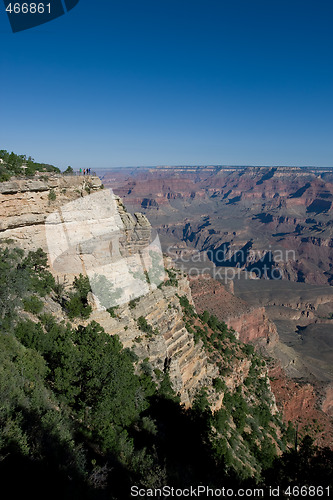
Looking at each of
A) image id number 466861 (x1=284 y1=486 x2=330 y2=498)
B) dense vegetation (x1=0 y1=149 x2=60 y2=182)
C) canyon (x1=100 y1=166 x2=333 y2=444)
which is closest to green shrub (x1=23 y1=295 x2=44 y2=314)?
dense vegetation (x1=0 y1=149 x2=60 y2=182)

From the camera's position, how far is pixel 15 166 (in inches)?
667

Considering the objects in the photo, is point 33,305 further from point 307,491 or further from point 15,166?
point 307,491

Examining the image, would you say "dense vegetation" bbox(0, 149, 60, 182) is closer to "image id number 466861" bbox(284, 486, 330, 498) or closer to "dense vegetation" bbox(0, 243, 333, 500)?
"dense vegetation" bbox(0, 243, 333, 500)

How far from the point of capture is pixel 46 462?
816cm

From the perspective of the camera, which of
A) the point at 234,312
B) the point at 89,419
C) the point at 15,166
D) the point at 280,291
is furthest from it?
the point at 280,291

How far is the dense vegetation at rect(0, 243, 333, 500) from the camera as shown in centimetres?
840

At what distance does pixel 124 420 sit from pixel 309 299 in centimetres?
8944

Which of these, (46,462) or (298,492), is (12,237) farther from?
(298,492)
